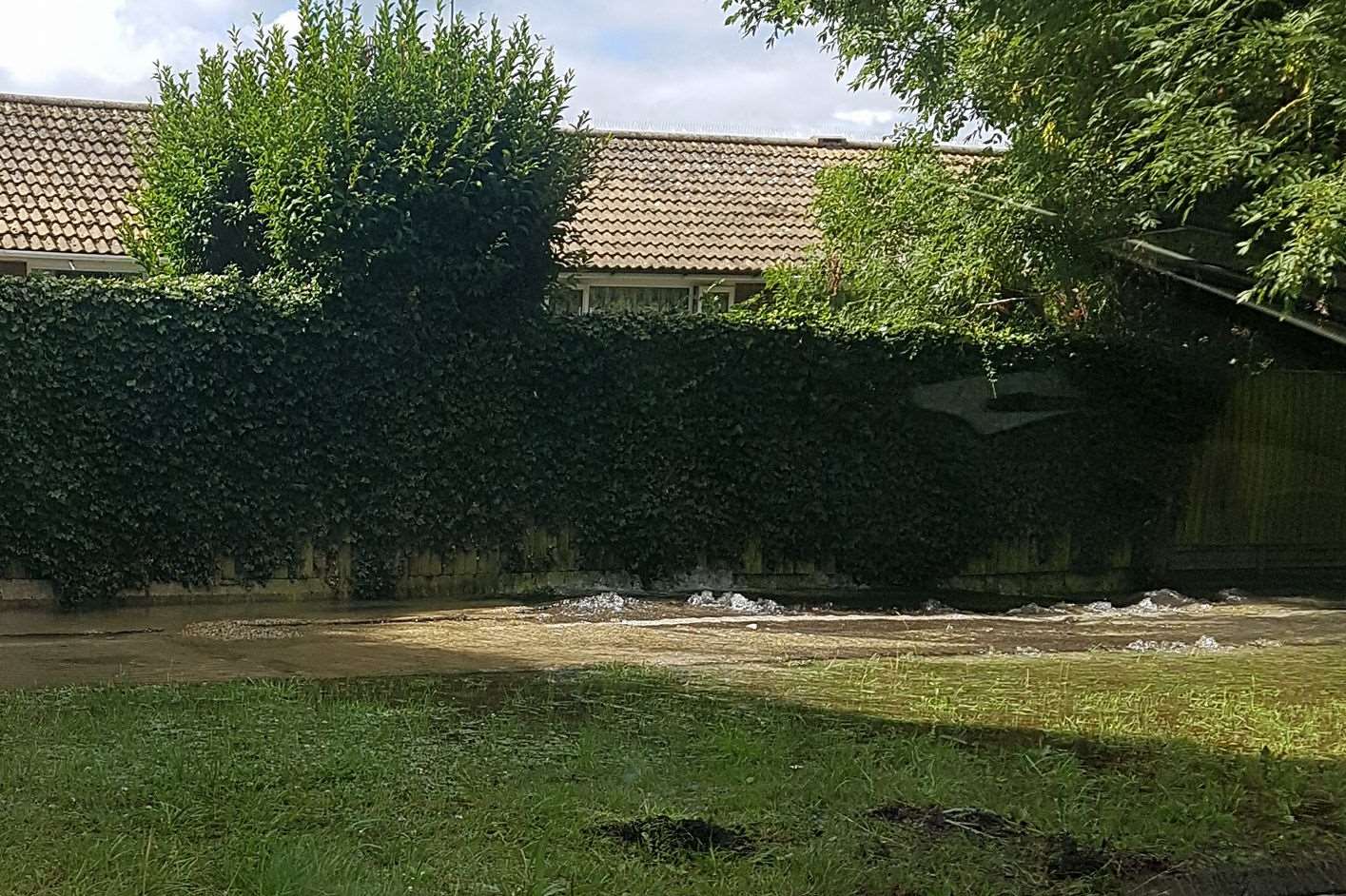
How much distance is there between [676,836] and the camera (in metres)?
5.80

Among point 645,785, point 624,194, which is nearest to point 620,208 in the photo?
point 624,194

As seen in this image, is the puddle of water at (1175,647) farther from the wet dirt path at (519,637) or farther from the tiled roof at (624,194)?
the tiled roof at (624,194)

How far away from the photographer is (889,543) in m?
14.9

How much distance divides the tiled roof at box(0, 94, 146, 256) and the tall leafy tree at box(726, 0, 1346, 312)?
422 inches

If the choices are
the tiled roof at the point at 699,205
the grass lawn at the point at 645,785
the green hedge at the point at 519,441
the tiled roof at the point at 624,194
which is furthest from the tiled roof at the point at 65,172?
the grass lawn at the point at 645,785

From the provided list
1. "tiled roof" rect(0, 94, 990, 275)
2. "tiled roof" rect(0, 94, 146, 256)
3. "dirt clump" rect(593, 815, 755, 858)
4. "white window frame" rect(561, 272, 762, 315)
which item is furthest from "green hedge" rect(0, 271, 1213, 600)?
"tiled roof" rect(0, 94, 146, 256)

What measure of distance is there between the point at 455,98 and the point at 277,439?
323 cm

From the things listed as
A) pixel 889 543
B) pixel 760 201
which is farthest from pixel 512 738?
pixel 760 201

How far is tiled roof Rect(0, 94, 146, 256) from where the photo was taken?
19.5 metres

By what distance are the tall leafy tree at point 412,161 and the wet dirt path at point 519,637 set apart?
2.86 m

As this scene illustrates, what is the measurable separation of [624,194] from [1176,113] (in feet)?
41.4

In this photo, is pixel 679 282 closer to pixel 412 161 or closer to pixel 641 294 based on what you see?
pixel 641 294

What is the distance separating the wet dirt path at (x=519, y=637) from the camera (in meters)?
9.90

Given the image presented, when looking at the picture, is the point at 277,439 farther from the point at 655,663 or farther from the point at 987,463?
the point at 987,463
